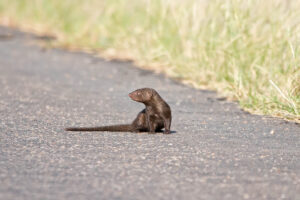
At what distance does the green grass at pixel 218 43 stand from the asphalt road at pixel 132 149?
0.97 feet

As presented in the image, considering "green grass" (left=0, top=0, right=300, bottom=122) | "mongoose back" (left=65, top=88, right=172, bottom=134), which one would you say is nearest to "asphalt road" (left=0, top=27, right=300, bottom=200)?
"mongoose back" (left=65, top=88, right=172, bottom=134)

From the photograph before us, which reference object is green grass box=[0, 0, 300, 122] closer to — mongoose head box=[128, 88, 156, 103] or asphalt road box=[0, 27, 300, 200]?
asphalt road box=[0, 27, 300, 200]

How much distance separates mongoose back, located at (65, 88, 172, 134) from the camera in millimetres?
5758

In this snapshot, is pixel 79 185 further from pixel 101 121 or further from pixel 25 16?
pixel 25 16

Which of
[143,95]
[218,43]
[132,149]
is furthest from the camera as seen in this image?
[218,43]

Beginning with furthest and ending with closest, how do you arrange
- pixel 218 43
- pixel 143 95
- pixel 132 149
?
pixel 218 43 < pixel 143 95 < pixel 132 149

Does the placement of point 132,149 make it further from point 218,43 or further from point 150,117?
point 218,43

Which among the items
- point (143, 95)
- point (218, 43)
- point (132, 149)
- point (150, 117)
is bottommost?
point (132, 149)

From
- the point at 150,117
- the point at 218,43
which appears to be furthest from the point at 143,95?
the point at 218,43

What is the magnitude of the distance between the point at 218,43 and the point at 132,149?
3.64 metres

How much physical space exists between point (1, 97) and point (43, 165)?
11.1 ft

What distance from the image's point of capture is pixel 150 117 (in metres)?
5.83

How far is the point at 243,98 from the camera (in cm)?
725

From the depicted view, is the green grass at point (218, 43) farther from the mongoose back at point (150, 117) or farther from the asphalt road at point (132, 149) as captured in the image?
the mongoose back at point (150, 117)
